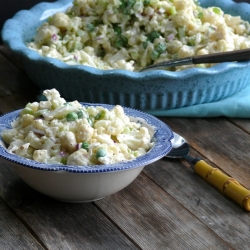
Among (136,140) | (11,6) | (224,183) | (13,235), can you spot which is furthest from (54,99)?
(11,6)

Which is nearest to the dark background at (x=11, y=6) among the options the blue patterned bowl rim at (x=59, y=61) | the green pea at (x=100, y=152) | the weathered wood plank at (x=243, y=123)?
the blue patterned bowl rim at (x=59, y=61)

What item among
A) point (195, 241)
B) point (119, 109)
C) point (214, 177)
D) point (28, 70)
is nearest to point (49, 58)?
point (28, 70)

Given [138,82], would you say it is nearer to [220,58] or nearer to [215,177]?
[220,58]

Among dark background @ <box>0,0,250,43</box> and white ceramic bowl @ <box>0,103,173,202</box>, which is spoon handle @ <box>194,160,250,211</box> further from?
dark background @ <box>0,0,250,43</box>


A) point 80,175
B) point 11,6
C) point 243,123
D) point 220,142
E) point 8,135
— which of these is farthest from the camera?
point 11,6

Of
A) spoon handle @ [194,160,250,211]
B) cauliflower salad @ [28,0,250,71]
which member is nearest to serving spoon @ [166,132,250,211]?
spoon handle @ [194,160,250,211]

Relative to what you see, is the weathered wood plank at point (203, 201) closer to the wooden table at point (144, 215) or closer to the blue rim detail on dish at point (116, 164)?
the wooden table at point (144, 215)
